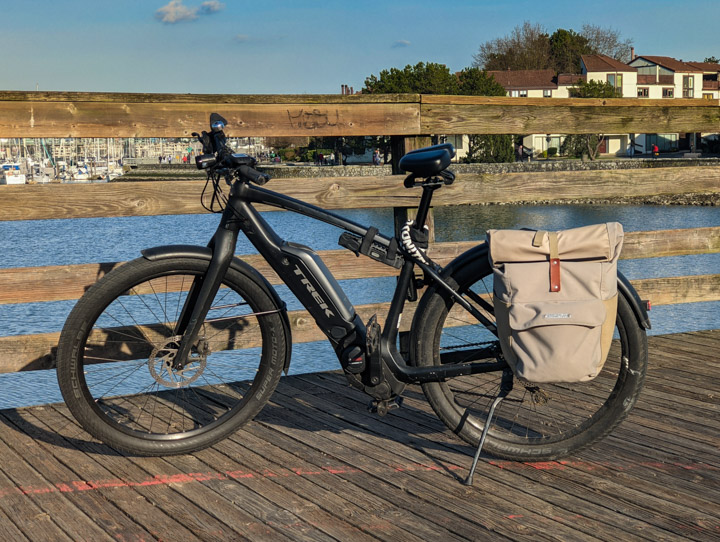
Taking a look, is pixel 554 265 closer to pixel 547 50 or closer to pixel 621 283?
pixel 621 283

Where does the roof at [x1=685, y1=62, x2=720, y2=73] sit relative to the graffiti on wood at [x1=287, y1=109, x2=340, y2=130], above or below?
above

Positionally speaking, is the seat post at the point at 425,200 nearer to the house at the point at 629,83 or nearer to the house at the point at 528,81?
the house at the point at 629,83

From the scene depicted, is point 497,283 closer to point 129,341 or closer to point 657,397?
point 657,397

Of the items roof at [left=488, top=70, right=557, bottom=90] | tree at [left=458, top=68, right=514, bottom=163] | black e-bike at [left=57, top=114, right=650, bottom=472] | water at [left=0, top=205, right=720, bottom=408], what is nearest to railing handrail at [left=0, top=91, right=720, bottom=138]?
black e-bike at [left=57, top=114, right=650, bottom=472]

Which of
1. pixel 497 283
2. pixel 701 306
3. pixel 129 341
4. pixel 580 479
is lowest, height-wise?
pixel 701 306

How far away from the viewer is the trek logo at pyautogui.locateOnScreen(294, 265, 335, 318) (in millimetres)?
2943

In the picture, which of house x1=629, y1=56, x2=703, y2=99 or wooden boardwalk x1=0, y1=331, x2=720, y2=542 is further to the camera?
house x1=629, y1=56, x2=703, y2=99

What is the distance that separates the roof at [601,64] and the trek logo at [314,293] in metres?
84.9

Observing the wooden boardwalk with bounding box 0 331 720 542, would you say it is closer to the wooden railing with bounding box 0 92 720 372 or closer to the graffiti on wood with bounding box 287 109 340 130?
the wooden railing with bounding box 0 92 720 372

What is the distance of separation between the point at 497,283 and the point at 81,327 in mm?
1352

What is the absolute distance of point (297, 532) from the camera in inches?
96.7

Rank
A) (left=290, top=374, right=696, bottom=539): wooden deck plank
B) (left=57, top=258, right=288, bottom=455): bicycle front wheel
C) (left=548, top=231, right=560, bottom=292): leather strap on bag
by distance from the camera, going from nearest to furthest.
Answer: (left=290, top=374, right=696, bottom=539): wooden deck plank
(left=548, top=231, right=560, bottom=292): leather strap on bag
(left=57, top=258, right=288, bottom=455): bicycle front wheel

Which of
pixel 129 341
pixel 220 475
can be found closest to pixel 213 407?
pixel 129 341

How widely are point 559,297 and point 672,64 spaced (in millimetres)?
98477
